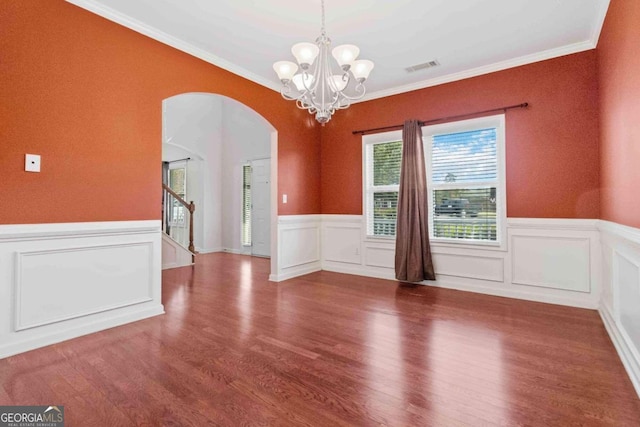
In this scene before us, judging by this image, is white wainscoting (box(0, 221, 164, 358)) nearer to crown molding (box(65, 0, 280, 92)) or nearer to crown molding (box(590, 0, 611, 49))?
crown molding (box(65, 0, 280, 92))

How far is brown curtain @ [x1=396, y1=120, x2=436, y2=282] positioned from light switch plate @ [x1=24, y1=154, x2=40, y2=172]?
3.81 metres

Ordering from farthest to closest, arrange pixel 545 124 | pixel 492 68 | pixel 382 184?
pixel 382 184, pixel 492 68, pixel 545 124

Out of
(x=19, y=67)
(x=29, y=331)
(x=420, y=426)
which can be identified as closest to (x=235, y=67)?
(x=19, y=67)

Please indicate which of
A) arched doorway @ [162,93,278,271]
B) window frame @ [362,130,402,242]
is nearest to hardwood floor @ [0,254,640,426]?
window frame @ [362,130,402,242]

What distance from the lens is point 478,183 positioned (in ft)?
13.1

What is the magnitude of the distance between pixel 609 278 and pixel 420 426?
2.50 m

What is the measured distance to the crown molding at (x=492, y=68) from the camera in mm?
3346

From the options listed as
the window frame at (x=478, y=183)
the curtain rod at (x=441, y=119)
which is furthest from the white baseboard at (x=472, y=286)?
the curtain rod at (x=441, y=119)

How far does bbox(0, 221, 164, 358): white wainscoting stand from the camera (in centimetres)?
229

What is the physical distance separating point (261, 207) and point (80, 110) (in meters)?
4.66

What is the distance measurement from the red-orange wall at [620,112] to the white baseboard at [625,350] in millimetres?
812

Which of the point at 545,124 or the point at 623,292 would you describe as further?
the point at 545,124

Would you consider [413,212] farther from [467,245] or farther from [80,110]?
[80,110]

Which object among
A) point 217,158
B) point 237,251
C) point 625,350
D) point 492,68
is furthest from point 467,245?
point 217,158
